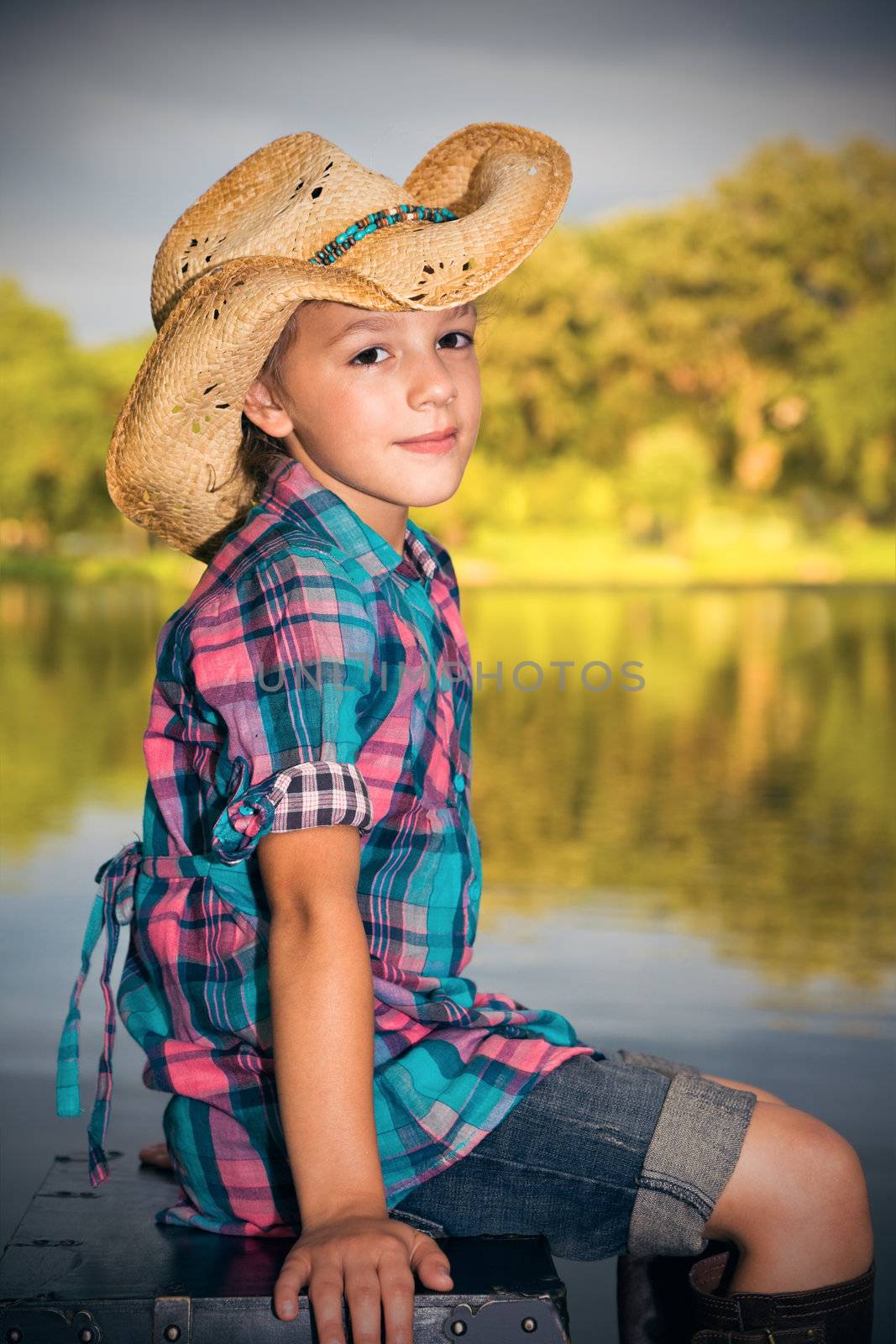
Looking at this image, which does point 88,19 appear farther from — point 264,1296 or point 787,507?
point 264,1296

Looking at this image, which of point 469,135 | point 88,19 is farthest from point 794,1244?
point 88,19

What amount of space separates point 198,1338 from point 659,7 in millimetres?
9170

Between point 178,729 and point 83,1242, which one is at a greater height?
point 178,729

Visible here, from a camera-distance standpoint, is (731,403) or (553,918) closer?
(553,918)

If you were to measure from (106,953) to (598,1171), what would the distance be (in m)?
0.29

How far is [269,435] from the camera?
101cm

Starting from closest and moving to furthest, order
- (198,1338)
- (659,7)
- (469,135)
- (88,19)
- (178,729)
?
(198,1338), (178,729), (469,135), (88,19), (659,7)

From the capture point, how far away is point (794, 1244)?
2.71ft

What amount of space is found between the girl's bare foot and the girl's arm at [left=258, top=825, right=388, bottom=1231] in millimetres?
217

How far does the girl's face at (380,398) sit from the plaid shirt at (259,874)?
0.03 meters

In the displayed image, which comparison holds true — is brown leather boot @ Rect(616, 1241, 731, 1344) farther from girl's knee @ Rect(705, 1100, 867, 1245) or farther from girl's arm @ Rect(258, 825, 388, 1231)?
girl's arm @ Rect(258, 825, 388, 1231)

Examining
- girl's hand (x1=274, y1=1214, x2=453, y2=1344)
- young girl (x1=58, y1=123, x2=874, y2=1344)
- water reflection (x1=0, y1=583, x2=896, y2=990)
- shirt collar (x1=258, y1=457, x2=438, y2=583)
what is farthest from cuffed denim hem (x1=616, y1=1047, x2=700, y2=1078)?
water reflection (x1=0, y1=583, x2=896, y2=990)

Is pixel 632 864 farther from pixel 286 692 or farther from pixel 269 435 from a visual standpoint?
pixel 286 692

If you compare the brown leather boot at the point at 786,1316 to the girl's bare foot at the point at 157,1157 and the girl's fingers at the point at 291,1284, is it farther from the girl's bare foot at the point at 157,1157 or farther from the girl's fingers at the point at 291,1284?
the girl's bare foot at the point at 157,1157
